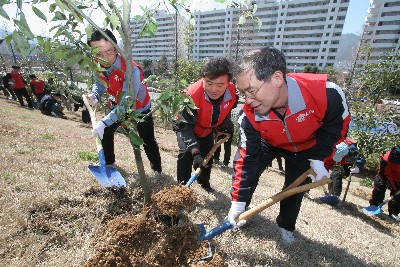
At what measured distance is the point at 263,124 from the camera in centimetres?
261

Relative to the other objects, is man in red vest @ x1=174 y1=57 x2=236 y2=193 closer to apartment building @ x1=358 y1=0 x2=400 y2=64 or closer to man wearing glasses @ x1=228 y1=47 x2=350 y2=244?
man wearing glasses @ x1=228 y1=47 x2=350 y2=244

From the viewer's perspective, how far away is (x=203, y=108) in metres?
3.36

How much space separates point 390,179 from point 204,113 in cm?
442

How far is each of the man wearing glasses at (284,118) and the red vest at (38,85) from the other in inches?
487

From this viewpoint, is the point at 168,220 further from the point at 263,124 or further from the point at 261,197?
the point at 261,197

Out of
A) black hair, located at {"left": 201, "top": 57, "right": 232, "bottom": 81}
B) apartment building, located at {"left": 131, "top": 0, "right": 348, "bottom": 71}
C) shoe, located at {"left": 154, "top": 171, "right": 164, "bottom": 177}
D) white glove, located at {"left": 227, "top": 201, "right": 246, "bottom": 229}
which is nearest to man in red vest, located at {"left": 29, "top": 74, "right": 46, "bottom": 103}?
shoe, located at {"left": 154, "top": 171, "right": 164, "bottom": 177}

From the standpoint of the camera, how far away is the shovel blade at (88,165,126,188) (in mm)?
2896

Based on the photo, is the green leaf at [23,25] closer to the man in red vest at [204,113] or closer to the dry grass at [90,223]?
the dry grass at [90,223]

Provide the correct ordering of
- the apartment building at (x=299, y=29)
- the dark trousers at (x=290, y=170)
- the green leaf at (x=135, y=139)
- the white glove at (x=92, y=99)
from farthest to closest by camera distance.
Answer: the apartment building at (x=299, y=29)
the white glove at (x=92, y=99)
the dark trousers at (x=290, y=170)
the green leaf at (x=135, y=139)

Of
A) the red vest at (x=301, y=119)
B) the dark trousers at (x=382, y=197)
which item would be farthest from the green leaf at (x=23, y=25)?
the dark trousers at (x=382, y=197)

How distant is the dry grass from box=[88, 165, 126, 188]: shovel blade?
160mm

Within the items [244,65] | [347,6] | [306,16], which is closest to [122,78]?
[244,65]

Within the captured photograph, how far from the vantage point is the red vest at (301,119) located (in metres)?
2.47

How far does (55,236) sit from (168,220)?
3.26 ft
